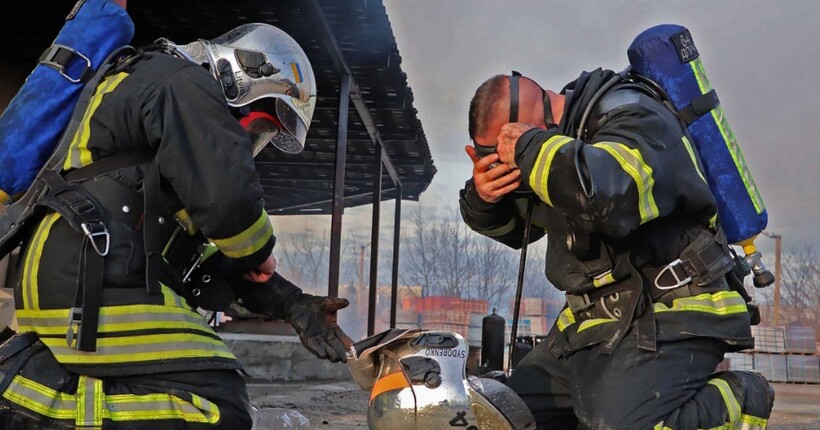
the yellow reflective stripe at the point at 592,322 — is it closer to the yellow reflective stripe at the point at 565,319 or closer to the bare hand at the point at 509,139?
the yellow reflective stripe at the point at 565,319

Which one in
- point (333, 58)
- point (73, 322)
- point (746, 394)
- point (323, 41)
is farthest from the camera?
point (333, 58)

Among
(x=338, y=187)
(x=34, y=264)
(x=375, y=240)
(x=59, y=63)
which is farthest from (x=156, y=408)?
(x=375, y=240)

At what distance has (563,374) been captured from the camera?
293cm

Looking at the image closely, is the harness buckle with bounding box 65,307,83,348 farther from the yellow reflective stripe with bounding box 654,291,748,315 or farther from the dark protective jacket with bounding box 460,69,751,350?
the yellow reflective stripe with bounding box 654,291,748,315

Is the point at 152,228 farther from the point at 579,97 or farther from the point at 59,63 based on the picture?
the point at 579,97

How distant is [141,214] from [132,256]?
0.15 m

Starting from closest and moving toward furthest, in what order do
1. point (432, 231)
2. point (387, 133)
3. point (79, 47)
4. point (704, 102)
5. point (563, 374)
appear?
1. point (79, 47)
2. point (704, 102)
3. point (563, 374)
4. point (387, 133)
5. point (432, 231)

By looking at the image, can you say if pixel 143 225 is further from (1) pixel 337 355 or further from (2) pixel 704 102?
(2) pixel 704 102

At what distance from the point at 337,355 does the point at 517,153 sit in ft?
3.11

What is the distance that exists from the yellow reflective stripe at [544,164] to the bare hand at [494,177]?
0.70 ft

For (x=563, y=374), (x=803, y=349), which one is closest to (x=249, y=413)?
(x=563, y=374)

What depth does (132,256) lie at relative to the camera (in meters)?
2.27

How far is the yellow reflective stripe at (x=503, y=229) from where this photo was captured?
326 cm

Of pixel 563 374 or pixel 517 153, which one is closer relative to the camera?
pixel 517 153
